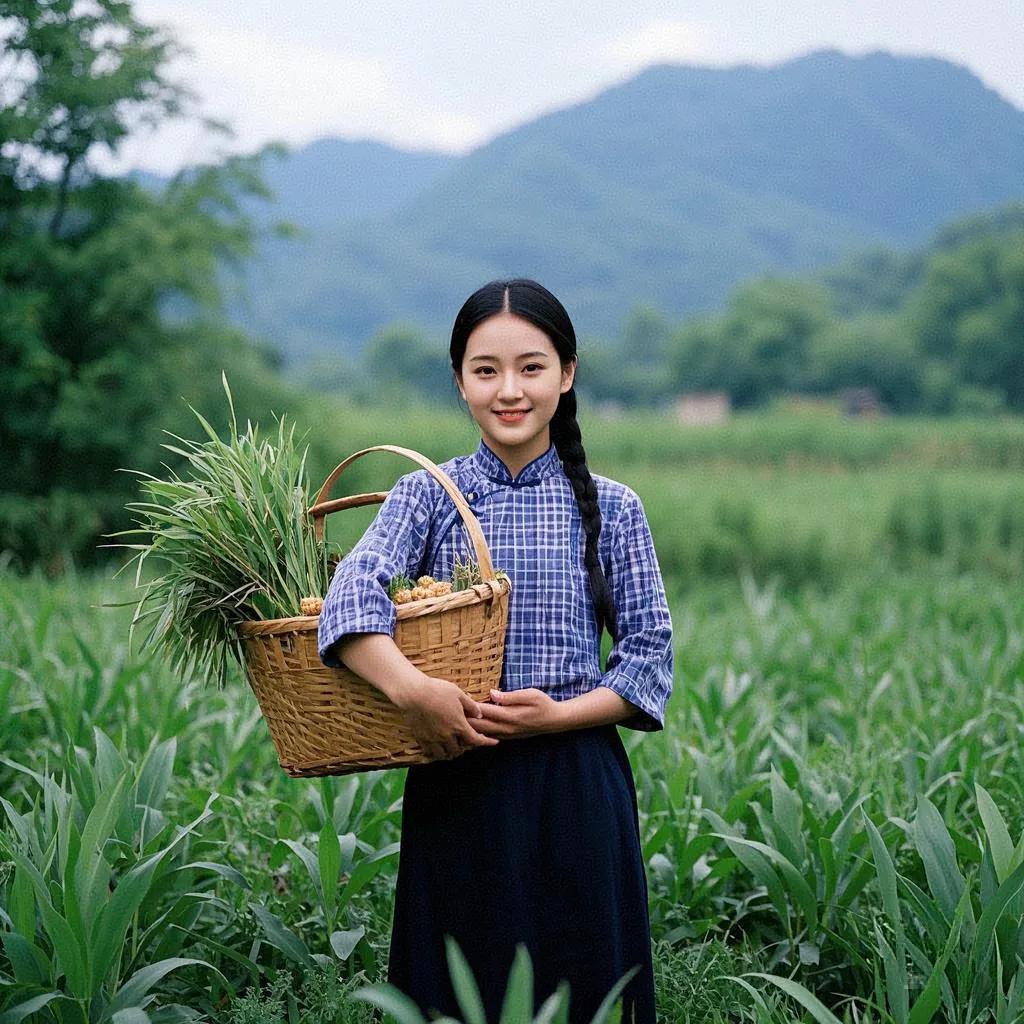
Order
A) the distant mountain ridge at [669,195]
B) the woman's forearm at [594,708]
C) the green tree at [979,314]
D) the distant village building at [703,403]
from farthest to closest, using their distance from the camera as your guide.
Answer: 1. the distant mountain ridge at [669,195]
2. the distant village building at [703,403]
3. the green tree at [979,314]
4. the woman's forearm at [594,708]

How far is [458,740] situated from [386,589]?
24 centimetres

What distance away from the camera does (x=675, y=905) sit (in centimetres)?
253

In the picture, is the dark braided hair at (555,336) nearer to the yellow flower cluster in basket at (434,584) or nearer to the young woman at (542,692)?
the young woman at (542,692)

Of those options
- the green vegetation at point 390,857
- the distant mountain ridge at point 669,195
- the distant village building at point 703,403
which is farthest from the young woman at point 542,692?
the distant mountain ridge at point 669,195

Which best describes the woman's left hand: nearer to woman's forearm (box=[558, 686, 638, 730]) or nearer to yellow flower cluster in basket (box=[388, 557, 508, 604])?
woman's forearm (box=[558, 686, 638, 730])

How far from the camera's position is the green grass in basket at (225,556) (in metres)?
1.79

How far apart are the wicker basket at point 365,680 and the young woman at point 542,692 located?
107 mm

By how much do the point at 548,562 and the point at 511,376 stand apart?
29 centimetres

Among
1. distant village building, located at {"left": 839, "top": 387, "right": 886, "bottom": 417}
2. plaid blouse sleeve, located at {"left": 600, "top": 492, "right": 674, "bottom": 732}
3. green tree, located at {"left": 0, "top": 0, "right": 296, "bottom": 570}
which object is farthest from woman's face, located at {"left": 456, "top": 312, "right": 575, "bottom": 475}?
distant village building, located at {"left": 839, "top": 387, "right": 886, "bottom": 417}

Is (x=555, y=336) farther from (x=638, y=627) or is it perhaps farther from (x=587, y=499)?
(x=638, y=627)

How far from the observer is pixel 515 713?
1.61m

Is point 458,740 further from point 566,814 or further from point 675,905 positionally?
point 675,905

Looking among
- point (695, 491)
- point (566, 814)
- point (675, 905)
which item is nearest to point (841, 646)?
point (675, 905)

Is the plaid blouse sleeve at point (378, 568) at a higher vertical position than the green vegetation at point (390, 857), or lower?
higher
